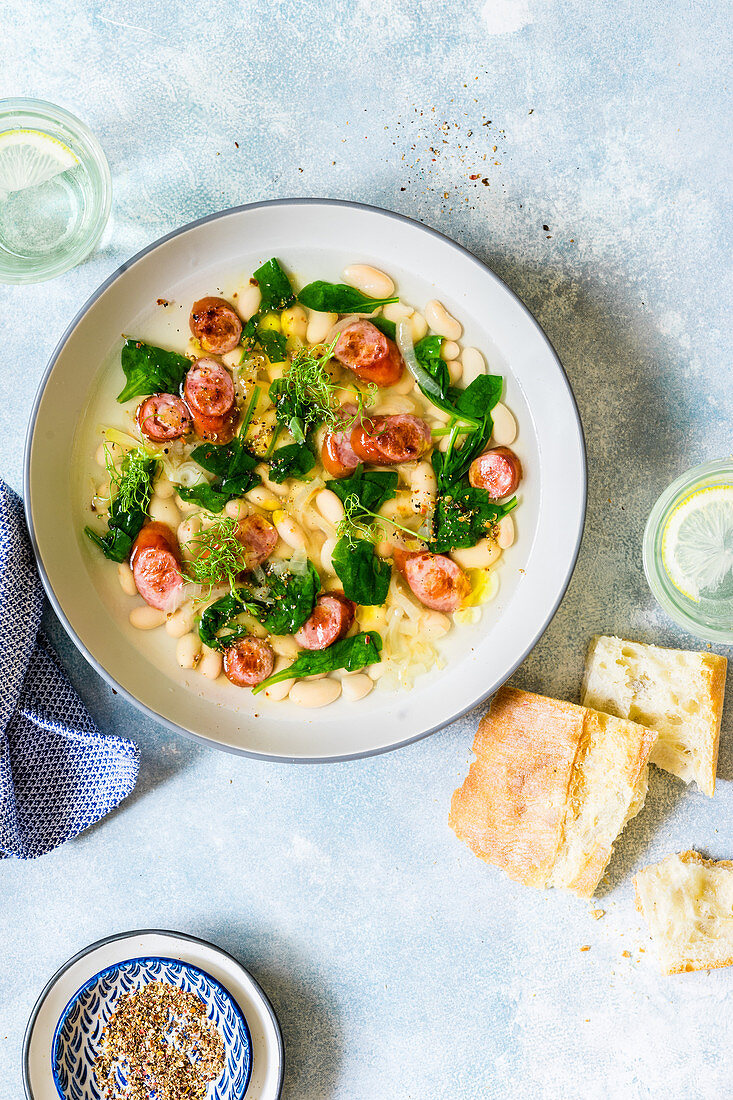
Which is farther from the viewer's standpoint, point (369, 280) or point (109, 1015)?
point (109, 1015)

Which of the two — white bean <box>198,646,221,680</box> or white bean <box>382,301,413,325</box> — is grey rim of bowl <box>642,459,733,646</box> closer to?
white bean <box>382,301,413,325</box>

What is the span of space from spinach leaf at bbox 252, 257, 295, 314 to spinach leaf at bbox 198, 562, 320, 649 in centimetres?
53

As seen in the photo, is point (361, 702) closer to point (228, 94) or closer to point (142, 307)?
point (142, 307)

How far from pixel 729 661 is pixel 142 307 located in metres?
1.43

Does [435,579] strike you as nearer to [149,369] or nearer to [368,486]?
[368,486]

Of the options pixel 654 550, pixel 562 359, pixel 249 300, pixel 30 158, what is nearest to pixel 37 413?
pixel 249 300

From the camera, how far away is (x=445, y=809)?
1690 millimetres

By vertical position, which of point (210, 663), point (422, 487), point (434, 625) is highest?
point (422, 487)

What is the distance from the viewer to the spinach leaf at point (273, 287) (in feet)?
5.00

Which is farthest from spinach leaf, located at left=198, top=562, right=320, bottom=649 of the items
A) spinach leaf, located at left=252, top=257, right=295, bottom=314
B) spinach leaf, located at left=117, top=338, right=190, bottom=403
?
spinach leaf, located at left=252, top=257, right=295, bottom=314

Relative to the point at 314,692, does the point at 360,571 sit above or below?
above

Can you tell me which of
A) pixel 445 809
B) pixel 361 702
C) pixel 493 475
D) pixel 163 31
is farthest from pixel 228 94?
pixel 445 809

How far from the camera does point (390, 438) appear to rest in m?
1.50

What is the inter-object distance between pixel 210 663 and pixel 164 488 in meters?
0.37
